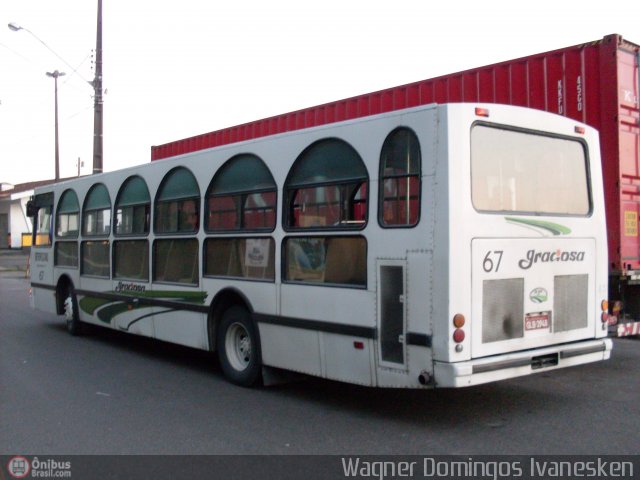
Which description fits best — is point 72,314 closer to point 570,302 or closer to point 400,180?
point 400,180

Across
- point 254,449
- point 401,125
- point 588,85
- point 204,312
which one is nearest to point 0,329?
point 204,312

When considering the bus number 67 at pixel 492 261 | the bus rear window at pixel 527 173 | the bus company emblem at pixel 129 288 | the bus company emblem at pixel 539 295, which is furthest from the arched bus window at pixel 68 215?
the bus company emblem at pixel 539 295

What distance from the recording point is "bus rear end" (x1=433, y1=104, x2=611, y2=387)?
5.64 metres

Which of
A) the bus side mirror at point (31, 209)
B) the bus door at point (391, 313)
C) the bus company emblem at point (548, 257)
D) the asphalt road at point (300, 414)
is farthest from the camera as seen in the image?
the bus side mirror at point (31, 209)

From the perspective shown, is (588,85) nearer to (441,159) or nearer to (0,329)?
(441,159)

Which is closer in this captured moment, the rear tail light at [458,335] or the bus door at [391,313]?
the rear tail light at [458,335]

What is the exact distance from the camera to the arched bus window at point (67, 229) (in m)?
12.3

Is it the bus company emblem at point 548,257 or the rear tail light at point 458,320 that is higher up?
the bus company emblem at point 548,257

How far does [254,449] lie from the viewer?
567 centimetres

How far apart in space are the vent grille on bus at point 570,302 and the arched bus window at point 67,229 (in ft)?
28.4

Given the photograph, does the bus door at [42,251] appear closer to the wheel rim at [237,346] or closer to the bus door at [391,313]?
the wheel rim at [237,346]

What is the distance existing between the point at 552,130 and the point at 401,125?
5.52 ft
